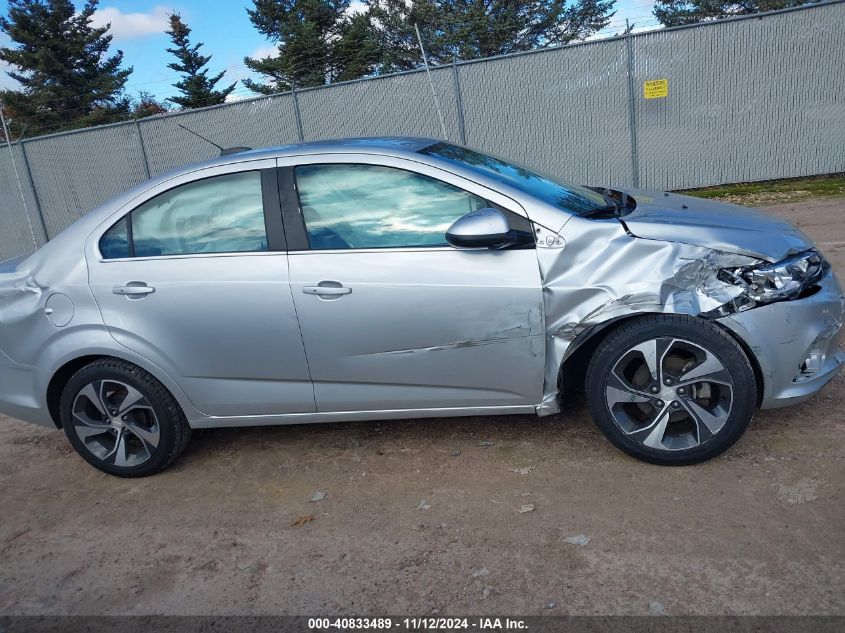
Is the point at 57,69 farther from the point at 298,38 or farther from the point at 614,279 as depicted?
the point at 614,279

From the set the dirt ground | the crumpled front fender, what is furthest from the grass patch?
the crumpled front fender

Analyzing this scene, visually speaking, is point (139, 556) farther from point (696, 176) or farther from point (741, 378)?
point (696, 176)

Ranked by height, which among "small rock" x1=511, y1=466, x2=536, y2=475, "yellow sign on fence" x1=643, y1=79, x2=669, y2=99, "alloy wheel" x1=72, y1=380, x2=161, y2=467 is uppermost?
"yellow sign on fence" x1=643, y1=79, x2=669, y2=99

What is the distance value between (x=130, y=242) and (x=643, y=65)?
11.2m

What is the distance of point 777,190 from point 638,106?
2886mm

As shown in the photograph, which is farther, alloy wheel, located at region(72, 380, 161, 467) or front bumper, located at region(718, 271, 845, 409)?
alloy wheel, located at region(72, 380, 161, 467)

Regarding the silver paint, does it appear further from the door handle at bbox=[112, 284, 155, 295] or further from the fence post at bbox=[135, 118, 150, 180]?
the fence post at bbox=[135, 118, 150, 180]

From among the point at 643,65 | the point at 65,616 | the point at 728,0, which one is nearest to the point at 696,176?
the point at 643,65

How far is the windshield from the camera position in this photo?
3430 mm

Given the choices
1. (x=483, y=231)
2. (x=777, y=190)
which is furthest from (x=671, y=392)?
(x=777, y=190)

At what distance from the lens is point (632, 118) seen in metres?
12.5

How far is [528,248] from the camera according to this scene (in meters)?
3.14

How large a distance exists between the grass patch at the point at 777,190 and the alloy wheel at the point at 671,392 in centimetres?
898

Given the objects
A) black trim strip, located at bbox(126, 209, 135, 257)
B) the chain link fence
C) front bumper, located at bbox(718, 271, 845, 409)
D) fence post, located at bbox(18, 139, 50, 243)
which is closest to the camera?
front bumper, located at bbox(718, 271, 845, 409)
